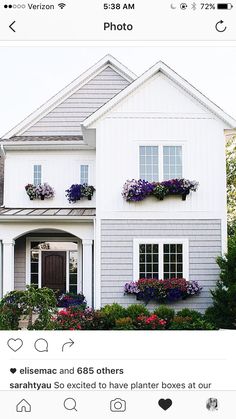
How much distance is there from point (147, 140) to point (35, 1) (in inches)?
283

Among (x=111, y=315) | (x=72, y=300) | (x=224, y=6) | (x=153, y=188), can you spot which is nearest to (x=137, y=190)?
(x=153, y=188)

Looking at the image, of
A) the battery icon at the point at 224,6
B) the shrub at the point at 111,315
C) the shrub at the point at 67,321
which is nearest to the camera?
the battery icon at the point at 224,6

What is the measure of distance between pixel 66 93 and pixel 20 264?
4.37 meters

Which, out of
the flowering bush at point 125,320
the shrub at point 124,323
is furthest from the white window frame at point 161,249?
the shrub at point 124,323

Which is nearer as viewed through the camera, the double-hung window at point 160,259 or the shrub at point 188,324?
the shrub at point 188,324

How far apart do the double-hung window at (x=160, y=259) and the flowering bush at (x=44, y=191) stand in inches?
120

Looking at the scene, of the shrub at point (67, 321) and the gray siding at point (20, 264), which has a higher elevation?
the gray siding at point (20, 264)

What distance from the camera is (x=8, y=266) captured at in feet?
36.5
